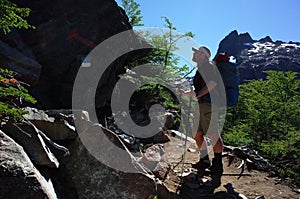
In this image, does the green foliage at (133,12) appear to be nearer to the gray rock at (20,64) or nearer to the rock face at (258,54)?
the gray rock at (20,64)

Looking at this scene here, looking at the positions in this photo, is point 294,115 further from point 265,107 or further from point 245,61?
point 245,61

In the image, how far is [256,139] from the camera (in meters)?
10.5

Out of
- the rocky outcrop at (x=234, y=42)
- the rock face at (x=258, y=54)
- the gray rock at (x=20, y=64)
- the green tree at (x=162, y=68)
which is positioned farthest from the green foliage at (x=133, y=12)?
the rocky outcrop at (x=234, y=42)

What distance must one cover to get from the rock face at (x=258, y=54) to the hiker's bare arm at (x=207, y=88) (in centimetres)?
6129

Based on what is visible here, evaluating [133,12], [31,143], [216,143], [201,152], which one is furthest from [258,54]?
[31,143]

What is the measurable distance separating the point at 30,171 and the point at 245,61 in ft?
339

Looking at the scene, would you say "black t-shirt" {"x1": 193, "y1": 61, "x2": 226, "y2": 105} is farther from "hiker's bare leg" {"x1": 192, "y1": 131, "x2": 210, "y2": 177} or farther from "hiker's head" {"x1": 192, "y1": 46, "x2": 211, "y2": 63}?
"hiker's bare leg" {"x1": 192, "y1": 131, "x2": 210, "y2": 177}

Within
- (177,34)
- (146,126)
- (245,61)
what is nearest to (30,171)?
(146,126)

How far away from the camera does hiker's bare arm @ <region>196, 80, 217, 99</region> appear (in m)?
4.66

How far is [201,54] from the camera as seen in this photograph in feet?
16.2

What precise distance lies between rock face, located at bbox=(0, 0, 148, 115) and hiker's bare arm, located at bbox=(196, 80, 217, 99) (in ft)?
19.4

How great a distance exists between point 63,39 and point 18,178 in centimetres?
839

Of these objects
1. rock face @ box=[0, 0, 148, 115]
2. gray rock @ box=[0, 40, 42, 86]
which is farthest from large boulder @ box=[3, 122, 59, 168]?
rock face @ box=[0, 0, 148, 115]

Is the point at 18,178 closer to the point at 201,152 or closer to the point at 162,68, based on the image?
the point at 201,152
